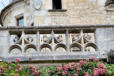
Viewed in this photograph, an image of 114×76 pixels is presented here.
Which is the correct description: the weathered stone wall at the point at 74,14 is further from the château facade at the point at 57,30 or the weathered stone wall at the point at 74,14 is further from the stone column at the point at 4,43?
the stone column at the point at 4,43

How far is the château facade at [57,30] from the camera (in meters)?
9.22

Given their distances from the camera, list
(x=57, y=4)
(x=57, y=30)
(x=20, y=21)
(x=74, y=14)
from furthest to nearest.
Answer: (x=20, y=21), (x=57, y=4), (x=74, y=14), (x=57, y=30)

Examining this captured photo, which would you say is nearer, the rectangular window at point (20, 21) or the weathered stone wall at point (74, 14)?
the weathered stone wall at point (74, 14)

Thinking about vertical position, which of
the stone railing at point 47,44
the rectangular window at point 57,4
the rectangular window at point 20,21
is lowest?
the stone railing at point 47,44

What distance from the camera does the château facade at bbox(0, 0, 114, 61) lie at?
922 centimetres

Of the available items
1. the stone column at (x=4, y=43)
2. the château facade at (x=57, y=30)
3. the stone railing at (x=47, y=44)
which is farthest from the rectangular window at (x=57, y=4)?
the stone column at (x=4, y=43)

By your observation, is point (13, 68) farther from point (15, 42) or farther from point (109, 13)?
point (109, 13)

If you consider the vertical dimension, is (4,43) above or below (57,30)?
below

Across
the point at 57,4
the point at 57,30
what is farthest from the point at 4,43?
the point at 57,4

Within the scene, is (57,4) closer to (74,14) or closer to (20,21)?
(74,14)

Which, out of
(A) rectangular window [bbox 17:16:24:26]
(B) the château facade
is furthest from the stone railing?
(A) rectangular window [bbox 17:16:24:26]

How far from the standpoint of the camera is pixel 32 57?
9062mm

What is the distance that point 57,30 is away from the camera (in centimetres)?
953

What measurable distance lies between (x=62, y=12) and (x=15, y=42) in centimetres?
688
